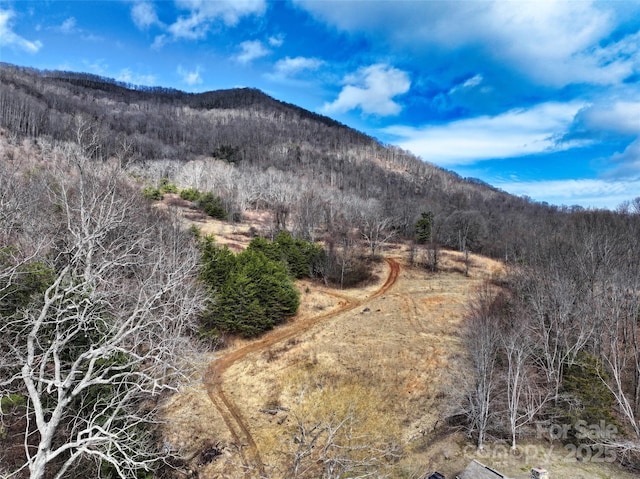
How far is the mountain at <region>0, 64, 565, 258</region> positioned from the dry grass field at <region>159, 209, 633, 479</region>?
107ft

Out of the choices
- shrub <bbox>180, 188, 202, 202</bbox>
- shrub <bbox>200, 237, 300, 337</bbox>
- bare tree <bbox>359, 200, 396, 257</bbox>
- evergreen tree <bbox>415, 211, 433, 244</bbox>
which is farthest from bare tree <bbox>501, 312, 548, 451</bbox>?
shrub <bbox>180, 188, 202, 202</bbox>

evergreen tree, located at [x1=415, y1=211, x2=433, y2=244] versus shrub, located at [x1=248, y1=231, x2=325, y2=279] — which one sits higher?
evergreen tree, located at [x1=415, y1=211, x2=433, y2=244]

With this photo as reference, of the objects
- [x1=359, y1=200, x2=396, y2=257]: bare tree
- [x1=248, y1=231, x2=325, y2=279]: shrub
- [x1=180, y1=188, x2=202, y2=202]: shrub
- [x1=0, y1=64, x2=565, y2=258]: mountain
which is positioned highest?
[x1=0, y1=64, x2=565, y2=258]: mountain

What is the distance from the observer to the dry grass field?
18203 mm

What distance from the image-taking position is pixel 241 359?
2727 cm

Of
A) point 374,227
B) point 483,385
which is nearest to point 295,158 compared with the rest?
point 374,227

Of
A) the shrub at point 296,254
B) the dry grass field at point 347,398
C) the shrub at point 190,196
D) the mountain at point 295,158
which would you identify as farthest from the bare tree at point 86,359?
the mountain at point 295,158

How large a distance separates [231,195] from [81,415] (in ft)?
228

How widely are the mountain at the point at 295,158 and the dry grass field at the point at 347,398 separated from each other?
3253 cm

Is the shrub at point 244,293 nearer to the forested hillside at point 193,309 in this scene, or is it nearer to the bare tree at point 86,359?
the forested hillside at point 193,309

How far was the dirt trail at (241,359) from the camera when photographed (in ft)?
61.6

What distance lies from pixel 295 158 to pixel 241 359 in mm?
134342

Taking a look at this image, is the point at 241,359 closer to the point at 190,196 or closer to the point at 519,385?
the point at 519,385

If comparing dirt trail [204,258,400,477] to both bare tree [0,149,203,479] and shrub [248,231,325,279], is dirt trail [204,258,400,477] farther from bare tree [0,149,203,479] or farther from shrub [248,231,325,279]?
shrub [248,231,325,279]
